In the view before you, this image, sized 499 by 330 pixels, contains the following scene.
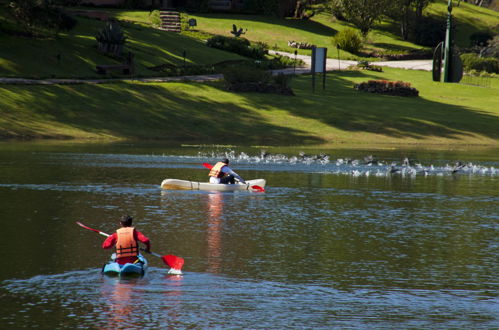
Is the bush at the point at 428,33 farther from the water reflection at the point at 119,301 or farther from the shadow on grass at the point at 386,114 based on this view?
the water reflection at the point at 119,301

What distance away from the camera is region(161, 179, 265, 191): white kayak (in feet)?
119

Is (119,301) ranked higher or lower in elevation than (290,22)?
lower

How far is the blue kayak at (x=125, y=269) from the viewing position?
1991 cm

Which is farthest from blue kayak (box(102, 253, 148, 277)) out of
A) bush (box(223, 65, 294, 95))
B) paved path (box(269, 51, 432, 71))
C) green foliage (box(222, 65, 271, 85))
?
paved path (box(269, 51, 432, 71))

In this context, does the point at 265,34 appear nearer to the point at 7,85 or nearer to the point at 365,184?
the point at 7,85

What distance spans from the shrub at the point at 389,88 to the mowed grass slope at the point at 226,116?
4032 millimetres

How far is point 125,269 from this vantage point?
19891mm

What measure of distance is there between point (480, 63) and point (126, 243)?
95.4m

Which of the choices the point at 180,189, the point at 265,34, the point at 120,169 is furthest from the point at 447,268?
the point at 265,34

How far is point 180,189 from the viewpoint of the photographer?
36531mm

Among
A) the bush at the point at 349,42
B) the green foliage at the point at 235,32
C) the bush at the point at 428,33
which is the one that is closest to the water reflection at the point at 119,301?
the green foliage at the point at 235,32

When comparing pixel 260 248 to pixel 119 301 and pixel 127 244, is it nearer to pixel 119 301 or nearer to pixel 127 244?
pixel 127 244

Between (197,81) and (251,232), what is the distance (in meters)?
49.5

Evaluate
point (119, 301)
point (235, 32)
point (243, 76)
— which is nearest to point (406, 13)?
point (235, 32)
